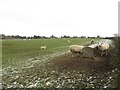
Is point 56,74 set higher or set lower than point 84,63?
lower

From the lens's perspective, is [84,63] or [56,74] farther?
[84,63]

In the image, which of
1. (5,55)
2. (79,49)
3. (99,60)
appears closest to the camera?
(99,60)

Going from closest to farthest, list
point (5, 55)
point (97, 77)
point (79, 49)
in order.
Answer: point (97, 77), point (79, 49), point (5, 55)

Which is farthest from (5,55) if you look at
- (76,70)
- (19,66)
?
(76,70)

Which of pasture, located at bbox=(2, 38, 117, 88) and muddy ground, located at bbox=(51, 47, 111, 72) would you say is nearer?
pasture, located at bbox=(2, 38, 117, 88)

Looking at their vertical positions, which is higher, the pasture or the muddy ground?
the muddy ground

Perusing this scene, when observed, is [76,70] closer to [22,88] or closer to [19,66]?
[22,88]

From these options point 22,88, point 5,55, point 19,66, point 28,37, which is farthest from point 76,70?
point 28,37

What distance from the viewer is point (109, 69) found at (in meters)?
20.6

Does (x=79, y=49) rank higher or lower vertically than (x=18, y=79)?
higher

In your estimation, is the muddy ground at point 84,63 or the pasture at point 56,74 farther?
the muddy ground at point 84,63

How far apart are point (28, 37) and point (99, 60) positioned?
108 feet

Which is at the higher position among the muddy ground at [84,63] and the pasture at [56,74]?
the muddy ground at [84,63]

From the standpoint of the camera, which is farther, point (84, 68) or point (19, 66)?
point (19, 66)
